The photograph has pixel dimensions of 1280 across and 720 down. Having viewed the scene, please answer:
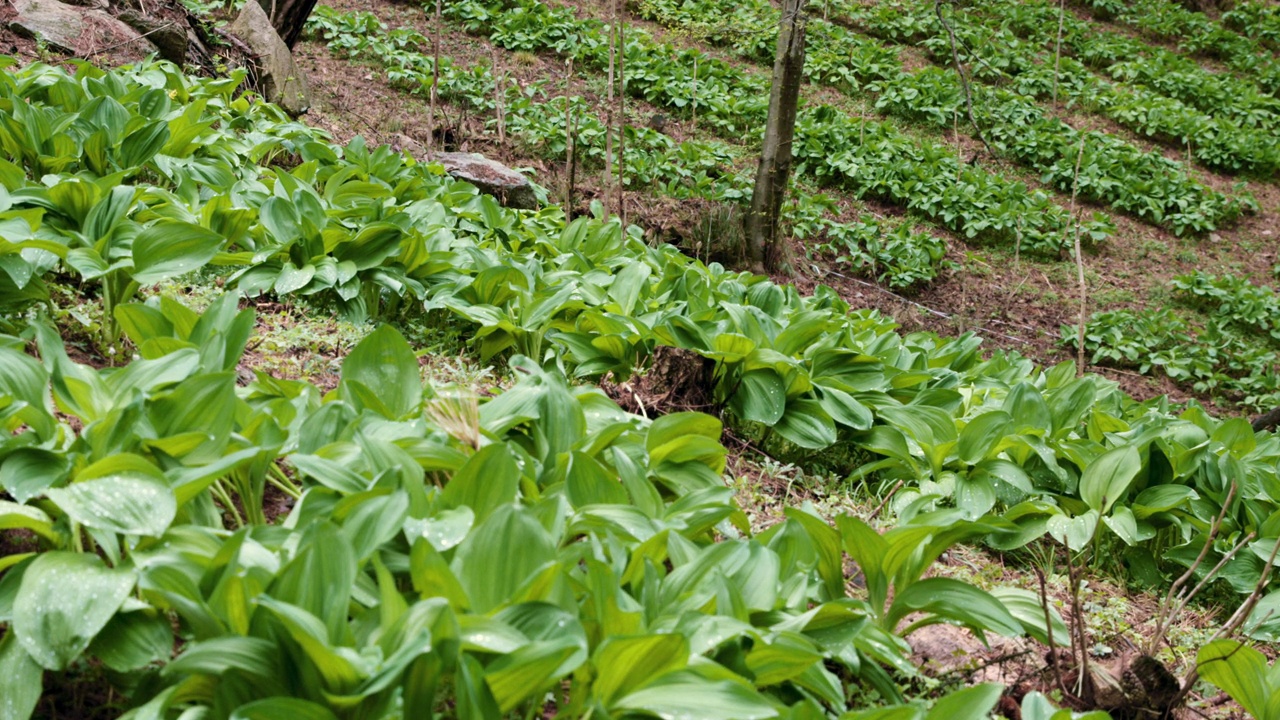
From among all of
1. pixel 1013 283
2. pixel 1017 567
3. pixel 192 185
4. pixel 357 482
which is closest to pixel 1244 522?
pixel 1017 567

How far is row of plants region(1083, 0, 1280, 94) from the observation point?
16828 mm

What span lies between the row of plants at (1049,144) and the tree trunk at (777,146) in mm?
4006

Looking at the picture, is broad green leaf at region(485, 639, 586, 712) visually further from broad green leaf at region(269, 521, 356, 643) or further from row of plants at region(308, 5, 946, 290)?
row of plants at region(308, 5, 946, 290)

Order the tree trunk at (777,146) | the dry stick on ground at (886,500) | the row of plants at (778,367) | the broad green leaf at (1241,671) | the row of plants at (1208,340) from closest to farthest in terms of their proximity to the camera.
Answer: the broad green leaf at (1241,671) < the dry stick on ground at (886,500) < the row of plants at (778,367) < the tree trunk at (777,146) < the row of plants at (1208,340)

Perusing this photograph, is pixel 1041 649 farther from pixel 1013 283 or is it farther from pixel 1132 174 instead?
pixel 1132 174

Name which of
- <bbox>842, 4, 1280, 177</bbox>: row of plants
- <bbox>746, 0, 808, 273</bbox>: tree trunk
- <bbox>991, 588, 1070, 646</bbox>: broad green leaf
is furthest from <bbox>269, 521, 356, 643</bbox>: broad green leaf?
<bbox>842, 4, 1280, 177</bbox>: row of plants

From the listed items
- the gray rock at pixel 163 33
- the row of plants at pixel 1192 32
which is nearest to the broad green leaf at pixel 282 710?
the gray rock at pixel 163 33

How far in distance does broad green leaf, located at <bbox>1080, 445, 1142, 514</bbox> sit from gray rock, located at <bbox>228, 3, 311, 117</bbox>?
671 centimetres

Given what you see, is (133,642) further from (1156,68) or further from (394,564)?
(1156,68)

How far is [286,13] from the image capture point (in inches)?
334

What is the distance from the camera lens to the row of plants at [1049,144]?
11.8 m

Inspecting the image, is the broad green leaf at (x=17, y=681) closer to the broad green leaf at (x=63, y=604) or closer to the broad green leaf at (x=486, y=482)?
the broad green leaf at (x=63, y=604)

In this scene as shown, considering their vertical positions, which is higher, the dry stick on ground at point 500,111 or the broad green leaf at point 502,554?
the broad green leaf at point 502,554

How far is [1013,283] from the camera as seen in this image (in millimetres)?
9969
